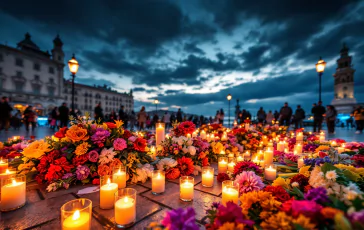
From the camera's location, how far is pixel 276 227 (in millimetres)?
1008

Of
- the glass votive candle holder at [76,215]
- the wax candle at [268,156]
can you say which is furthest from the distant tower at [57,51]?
the wax candle at [268,156]

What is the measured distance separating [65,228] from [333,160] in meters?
3.26

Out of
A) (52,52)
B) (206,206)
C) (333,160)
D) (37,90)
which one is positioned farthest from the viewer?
(52,52)

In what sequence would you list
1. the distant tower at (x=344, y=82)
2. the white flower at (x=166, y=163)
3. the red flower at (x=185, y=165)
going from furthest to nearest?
1. the distant tower at (x=344, y=82)
2. the red flower at (x=185, y=165)
3. the white flower at (x=166, y=163)

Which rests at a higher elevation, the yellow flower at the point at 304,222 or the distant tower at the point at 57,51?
the distant tower at the point at 57,51

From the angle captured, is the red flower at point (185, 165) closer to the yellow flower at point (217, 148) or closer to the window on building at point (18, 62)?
the yellow flower at point (217, 148)

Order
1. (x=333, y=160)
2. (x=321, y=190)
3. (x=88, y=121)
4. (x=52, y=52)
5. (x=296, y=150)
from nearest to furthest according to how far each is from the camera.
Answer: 1. (x=321, y=190)
2. (x=333, y=160)
3. (x=88, y=121)
4. (x=296, y=150)
5. (x=52, y=52)

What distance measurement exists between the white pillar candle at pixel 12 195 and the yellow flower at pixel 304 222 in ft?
9.00

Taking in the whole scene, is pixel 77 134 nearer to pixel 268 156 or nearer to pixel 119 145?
pixel 119 145

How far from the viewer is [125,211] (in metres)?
1.45

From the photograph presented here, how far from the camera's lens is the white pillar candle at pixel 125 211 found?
1.45 m

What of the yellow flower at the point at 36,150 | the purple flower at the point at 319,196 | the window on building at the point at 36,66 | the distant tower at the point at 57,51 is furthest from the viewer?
the distant tower at the point at 57,51

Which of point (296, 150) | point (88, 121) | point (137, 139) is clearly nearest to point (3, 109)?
point (88, 121)

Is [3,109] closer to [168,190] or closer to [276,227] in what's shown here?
[168,190]
